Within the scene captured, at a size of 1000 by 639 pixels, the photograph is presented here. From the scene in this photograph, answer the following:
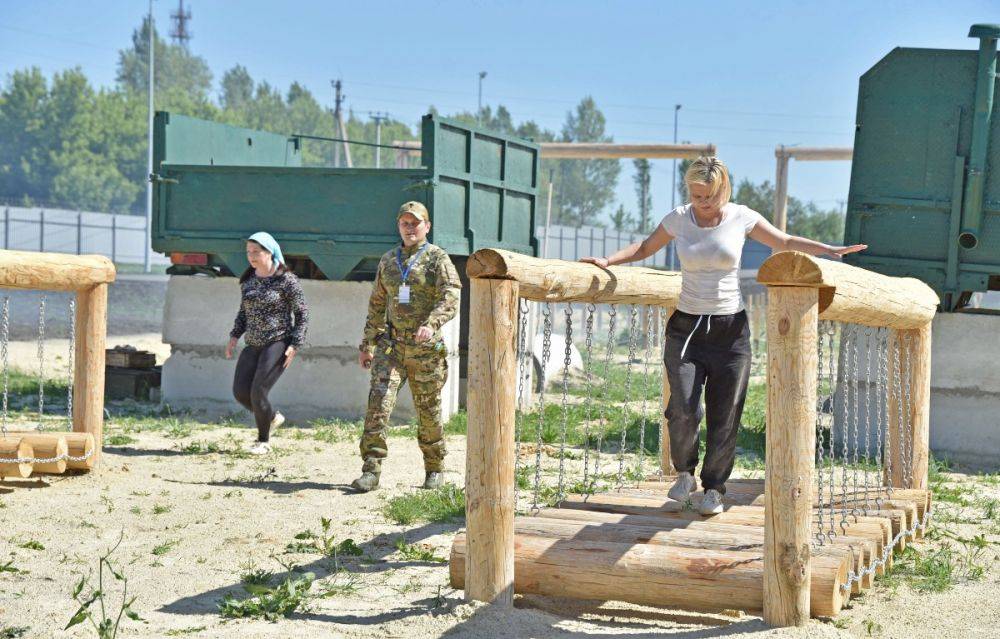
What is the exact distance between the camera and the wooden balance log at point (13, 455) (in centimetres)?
806

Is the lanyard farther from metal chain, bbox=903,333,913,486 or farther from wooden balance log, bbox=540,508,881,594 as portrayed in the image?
metal chain, bbox=903,333,913,486

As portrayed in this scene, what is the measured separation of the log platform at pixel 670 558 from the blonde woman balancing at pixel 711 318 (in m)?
0.41

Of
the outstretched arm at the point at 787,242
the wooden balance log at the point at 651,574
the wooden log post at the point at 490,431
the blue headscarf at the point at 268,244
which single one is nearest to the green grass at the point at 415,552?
the wooden balance log at the point at 651,574

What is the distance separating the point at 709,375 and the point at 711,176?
3.07ft

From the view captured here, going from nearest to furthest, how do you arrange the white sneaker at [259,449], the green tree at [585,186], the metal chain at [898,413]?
the metal chain at [898,413] < the white sneaker at [259,449] < the green tree at [585,186]

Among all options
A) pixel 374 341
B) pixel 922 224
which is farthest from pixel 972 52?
pixel 374 341

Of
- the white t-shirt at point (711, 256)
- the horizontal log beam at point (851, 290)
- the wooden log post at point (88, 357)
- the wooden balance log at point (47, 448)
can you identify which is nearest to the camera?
the horizontal log beam at point (851, 290)

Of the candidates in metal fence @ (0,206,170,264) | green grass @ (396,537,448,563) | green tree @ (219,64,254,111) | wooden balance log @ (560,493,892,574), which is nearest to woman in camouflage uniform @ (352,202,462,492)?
green grass @ (396,537,448,563)

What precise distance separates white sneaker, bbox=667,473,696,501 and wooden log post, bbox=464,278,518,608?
3.68ft

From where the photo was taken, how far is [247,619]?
5223mm

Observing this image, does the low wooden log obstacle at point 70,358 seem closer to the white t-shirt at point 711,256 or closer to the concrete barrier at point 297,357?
the concrete barrier at point 297,357

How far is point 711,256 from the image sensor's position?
5738 millimetres

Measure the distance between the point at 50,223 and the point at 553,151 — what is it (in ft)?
134

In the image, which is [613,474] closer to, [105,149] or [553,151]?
[553,151]
